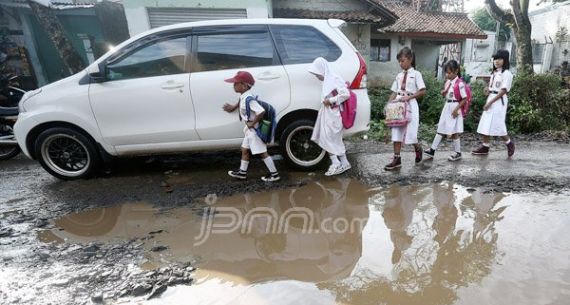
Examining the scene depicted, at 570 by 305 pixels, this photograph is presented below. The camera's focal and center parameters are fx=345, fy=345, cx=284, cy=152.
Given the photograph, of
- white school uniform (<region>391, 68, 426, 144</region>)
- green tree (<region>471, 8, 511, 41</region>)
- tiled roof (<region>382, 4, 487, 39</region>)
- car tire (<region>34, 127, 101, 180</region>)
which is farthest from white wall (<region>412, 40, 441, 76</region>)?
car tire (<region>34, 127, 101, 180</region>)

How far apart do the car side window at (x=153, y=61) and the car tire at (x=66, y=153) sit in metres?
0.94

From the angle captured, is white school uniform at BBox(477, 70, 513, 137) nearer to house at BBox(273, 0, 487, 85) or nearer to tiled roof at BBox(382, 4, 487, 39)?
house at BBox(273, 0, 487, 85)

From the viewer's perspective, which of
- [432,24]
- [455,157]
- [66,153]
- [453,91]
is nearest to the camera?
[66,153]

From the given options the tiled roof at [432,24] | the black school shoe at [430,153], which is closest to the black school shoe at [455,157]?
the black school shoe at [430,153]

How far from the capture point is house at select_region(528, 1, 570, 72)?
64.4 ft

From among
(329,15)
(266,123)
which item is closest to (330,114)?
(266,123)

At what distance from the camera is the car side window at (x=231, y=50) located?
4.34m

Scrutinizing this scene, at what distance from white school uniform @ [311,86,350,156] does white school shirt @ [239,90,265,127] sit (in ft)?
2.45

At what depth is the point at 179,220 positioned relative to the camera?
11.1ft

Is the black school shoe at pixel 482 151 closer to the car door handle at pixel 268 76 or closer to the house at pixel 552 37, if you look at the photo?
the car door handle at pixel 268 76

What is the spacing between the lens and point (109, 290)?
2.34m

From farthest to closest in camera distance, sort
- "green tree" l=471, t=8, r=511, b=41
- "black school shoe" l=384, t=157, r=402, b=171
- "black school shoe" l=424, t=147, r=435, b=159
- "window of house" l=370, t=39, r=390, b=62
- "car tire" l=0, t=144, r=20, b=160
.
→ 1. "green tree" l=471, t=8, r=511, b=41
2. "window of house" l=370, t=39, r=390, b=62
3. "car tire" l=0, t=144, r=20, b=160
4. "black school shoe" l=424, t=147, r=435, b=159
5. "black school shoe" l=384, t=157, r=402, b=171

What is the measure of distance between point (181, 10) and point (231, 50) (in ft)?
21.1

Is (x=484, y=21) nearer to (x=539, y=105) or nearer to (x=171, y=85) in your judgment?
(x=539, y=105)
